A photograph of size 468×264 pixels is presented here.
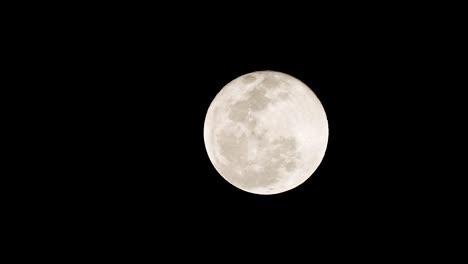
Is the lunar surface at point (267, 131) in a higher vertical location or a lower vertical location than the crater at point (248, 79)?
lower

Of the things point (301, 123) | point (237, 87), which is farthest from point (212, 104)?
point (301, 123)

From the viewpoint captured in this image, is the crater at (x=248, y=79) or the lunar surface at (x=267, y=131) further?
the crater at (x=248, y=79)

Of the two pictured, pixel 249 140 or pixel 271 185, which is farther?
pixel 271 185

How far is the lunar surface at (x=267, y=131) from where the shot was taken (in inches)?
197

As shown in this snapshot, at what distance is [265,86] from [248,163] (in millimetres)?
990

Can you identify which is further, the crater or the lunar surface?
the crater

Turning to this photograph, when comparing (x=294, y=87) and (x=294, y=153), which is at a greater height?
(x=294, y=87)

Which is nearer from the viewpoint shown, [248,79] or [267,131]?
[267,131]

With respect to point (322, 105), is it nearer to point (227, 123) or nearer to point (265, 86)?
point (265, 86)

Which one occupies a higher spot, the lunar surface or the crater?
the crater

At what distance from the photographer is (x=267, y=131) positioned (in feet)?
16.3

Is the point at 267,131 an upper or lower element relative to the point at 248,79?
lower

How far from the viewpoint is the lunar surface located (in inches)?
197

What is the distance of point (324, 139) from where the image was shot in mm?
5426
